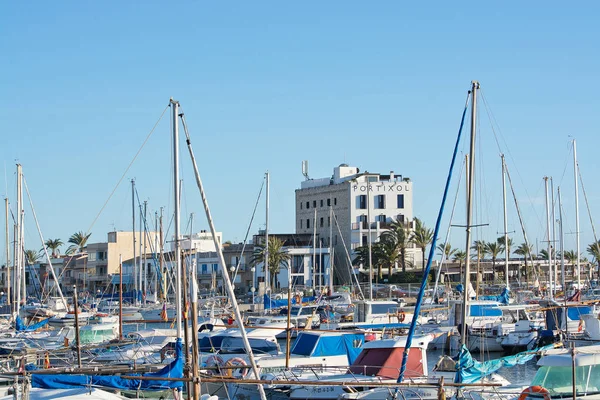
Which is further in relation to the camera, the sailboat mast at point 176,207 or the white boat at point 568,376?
the sailboat mast at point 176,207

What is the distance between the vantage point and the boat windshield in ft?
82.5

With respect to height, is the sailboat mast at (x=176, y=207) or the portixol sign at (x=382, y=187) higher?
the portixol sign at (x=382, y=187)

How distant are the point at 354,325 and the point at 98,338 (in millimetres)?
14122

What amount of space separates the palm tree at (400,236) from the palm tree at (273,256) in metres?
10.4

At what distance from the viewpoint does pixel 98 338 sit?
167 ft

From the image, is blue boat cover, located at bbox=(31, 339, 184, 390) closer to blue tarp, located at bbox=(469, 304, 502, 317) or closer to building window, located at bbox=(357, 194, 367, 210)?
blue tarp, located at bbox=(469, 304, 502, 317)

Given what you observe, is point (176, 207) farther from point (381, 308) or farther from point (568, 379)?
point (381, 308)

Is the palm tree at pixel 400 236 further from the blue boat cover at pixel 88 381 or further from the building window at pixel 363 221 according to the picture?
the blue boat cover at pixel 88 381

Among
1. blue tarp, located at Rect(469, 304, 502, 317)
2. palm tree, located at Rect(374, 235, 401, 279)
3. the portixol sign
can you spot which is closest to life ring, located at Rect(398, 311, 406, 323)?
blue tarp, located at Rect(469, 304, 502, 317)

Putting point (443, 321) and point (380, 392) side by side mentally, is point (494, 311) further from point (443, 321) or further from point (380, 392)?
point (380, 392)

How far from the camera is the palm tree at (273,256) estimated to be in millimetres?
92875

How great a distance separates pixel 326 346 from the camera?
34344 mm

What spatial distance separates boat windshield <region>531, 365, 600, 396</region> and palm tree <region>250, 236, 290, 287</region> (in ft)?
220

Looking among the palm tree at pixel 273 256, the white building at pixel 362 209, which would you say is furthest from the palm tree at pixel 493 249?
the palm tree at pixel 273 256
